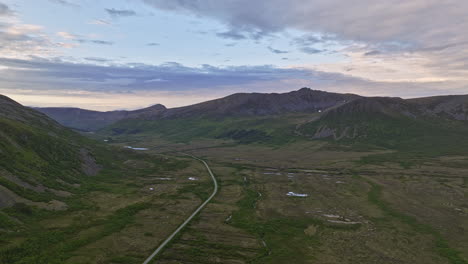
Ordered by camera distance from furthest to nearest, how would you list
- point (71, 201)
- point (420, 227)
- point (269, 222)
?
point (71, 201)
point (269, 222)
point (420, 227)

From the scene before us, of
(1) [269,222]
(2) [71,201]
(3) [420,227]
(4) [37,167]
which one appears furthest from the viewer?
(4) [37,167]

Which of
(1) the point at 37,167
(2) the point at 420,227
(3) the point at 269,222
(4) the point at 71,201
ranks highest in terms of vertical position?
(1) the point at 37,167

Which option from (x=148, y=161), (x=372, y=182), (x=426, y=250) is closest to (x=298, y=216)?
(x=426, y=250)

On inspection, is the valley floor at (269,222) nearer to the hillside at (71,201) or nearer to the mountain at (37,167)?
the hillside at (71,201)

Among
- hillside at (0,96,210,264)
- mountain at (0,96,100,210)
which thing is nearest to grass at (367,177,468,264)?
hillside at (0,96,210,264)

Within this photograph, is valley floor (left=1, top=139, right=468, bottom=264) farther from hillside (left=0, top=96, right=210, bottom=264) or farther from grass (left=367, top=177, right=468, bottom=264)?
hillside (left=0, top=96, right=210, bottom=264)

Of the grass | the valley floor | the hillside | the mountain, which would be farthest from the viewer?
the mountain

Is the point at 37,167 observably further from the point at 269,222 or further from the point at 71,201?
the point at 269,222

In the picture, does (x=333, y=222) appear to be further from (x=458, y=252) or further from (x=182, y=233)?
(x=182, y=233)

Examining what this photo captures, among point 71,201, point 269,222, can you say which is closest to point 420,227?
point 269,222

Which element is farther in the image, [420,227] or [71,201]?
[71,201]

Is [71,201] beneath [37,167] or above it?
beneath
